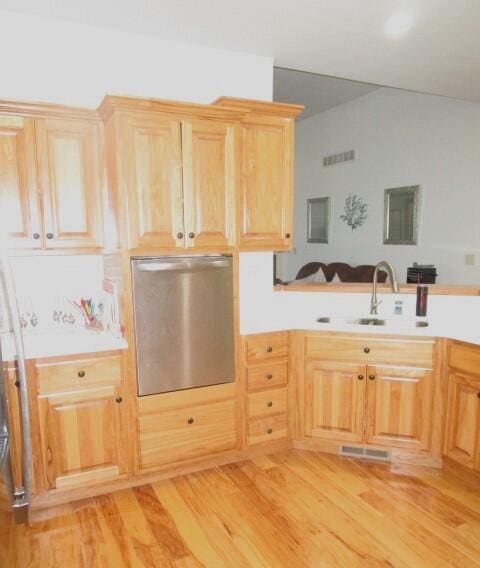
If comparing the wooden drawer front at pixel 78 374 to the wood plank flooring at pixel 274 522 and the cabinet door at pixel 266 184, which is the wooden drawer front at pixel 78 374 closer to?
the wood plank flooring at pixel 274 522

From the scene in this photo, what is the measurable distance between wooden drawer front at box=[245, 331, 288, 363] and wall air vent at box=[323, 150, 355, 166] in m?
3.81

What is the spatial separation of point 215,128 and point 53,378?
158 centimetres

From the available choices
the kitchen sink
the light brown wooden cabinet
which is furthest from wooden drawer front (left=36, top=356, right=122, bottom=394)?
the kitchen sink

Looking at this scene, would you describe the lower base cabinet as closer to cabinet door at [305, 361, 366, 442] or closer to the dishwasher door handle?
cabinet door at [305, 361, 366, 442]

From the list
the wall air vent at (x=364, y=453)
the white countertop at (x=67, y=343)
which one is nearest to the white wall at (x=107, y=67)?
the white countertop at (x=67, y=343)

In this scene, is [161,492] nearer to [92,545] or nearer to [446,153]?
[92,545]

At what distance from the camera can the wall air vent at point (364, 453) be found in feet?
8.63

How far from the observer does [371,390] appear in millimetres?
2576

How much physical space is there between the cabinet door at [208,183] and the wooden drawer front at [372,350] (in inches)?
33.7

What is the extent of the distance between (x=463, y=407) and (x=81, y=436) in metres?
2.05

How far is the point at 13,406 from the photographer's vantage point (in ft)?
6.68

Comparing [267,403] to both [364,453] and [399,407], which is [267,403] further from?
[399,407]

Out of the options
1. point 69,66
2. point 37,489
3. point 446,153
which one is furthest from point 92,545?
point 446,153

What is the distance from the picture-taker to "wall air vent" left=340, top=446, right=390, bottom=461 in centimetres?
Result: 263
